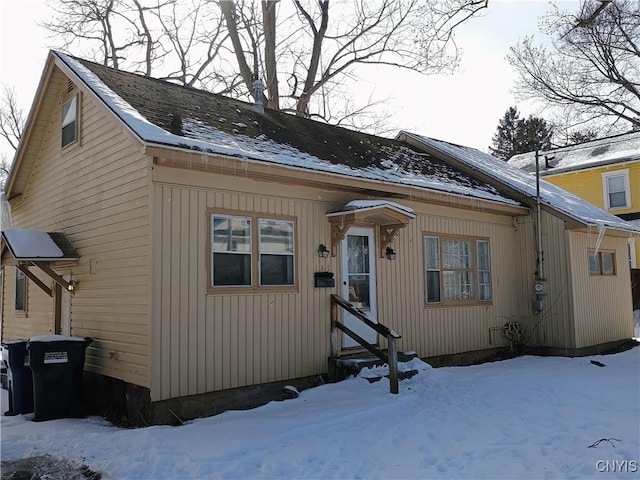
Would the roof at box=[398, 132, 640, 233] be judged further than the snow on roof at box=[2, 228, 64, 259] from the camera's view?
Yes

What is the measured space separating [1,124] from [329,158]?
27.3 meters

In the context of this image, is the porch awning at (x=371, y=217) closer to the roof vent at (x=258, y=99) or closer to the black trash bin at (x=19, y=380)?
the roof vent at (x=258, y=99)

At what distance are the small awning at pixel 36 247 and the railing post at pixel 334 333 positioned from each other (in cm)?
400

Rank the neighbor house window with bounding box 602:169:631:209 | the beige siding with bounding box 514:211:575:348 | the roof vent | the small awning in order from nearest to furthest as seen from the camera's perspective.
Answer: the small awning → the roof vent → the beige siding with bounding box 514:211:575:348 → the neighbor house window with bounding box 602:169:631:209

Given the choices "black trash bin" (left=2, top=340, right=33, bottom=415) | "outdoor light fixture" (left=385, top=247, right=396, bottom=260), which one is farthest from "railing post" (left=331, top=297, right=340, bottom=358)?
"black trash bin" (left=2, top=340, right=33, bottom=415)

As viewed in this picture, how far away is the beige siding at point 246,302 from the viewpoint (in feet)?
21.5

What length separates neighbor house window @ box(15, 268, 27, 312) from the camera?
35.6ft

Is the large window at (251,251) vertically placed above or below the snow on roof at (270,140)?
below

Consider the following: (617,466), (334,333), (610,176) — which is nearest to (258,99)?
(334,333)

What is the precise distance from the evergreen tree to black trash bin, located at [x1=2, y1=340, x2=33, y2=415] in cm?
3962

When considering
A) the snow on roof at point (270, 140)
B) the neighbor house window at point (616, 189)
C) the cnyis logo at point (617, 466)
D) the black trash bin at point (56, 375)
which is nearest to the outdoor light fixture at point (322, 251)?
the snow on roof at point (270, 140)

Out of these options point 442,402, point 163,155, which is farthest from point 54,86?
point 442,402

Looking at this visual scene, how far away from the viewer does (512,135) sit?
149ft

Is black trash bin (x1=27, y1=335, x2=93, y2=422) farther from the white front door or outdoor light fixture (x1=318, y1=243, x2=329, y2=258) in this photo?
the white front door
